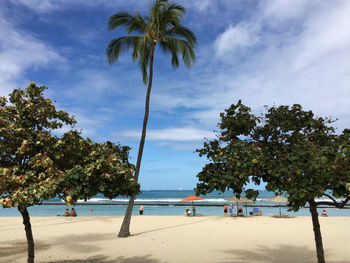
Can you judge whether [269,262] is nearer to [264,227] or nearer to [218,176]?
[218,176]

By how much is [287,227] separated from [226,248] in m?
8.75

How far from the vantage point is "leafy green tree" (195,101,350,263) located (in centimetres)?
597

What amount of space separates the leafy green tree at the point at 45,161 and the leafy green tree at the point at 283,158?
2403mm

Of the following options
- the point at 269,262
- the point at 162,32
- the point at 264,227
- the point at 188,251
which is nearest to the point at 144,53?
the point at 162,32

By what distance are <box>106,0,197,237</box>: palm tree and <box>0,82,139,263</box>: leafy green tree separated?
805cm

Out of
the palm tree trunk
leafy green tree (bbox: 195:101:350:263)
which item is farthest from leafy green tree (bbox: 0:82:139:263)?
the palm tree trunk

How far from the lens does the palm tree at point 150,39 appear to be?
16047mm

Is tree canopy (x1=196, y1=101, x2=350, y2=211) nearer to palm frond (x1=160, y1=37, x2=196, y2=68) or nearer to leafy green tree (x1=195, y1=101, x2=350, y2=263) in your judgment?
leafy green tree (x1=195, y1=101, x2=350, y2=263)

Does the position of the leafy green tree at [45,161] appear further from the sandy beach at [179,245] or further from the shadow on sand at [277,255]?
the shadow on sand at [277,255]

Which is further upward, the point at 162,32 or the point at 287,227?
the point at 162,32

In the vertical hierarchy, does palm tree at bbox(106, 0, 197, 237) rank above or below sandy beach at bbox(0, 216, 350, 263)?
above

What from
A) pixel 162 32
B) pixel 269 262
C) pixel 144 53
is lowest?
pixel 269 262

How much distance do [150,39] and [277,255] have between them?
42.4 ft

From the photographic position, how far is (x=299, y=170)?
19.4 feet
